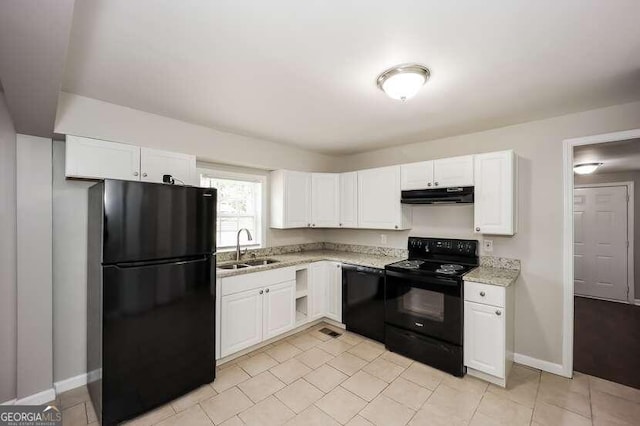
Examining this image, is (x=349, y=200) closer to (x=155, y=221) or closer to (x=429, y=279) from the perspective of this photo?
(x=429, y=279)

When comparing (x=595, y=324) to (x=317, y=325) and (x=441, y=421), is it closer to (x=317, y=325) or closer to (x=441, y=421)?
(x=441, y=421)

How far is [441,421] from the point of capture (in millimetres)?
1983

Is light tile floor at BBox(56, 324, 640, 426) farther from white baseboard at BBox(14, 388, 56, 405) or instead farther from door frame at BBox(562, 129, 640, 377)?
door frame at BBox(562, 129, 640, 377)

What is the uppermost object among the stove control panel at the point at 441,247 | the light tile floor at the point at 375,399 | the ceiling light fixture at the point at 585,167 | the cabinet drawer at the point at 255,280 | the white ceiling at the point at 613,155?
the white ceiling at the point at 613,155

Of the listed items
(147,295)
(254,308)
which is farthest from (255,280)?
(147,295)

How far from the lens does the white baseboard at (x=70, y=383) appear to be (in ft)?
7.57

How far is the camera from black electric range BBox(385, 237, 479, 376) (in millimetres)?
2535

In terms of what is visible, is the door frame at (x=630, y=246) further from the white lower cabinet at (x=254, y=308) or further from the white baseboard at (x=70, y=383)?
the white baseboard at (x=70, y=383)

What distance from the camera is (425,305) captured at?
275 centimetres

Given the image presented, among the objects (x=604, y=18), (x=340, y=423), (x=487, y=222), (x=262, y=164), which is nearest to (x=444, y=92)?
(x=604, y=18)

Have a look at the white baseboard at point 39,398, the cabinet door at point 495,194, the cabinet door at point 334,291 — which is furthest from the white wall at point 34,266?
the cabinet door at point 495,194

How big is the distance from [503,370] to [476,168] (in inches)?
71.1

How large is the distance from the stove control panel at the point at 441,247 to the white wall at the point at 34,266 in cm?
354

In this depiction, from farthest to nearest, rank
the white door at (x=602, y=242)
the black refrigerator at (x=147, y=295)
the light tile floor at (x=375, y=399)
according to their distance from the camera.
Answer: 1. the white door at (x=602, y=242)
2. the light tile floor at (x=375, y=399)
3. the black refrigerator at (x=147, y=295)
